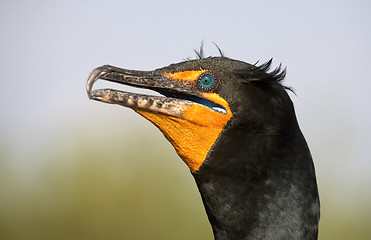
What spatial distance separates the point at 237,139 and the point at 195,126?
412 millimetres

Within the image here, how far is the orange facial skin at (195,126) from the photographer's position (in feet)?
16.3

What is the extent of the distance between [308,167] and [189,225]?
43.1ft

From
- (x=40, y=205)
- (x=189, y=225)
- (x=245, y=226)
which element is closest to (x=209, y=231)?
(x=189, y=225)

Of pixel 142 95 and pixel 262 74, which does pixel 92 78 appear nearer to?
pixel 142 95

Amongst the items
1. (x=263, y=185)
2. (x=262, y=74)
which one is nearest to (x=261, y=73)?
(x=262, y=74)

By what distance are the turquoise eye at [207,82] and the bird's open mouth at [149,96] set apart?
0.27 ft

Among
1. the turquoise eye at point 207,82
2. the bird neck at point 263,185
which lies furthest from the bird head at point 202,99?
the bird neck at point 263,185

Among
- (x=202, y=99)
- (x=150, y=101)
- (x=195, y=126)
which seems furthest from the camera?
(x=202, y=99)

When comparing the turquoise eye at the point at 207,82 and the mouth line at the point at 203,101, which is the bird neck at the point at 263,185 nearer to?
the mouth line at the point at 203,101

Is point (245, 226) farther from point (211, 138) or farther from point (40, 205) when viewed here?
point (40, 205)

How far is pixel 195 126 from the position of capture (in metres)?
5.01

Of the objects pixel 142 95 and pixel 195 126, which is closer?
pixel 142 95

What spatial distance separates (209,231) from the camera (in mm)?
17359

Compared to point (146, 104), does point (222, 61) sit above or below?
above
